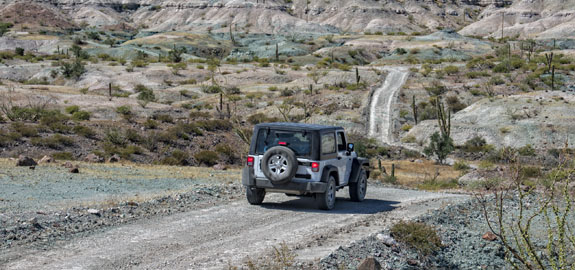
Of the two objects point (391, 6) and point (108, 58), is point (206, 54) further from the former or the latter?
point (391, 6)

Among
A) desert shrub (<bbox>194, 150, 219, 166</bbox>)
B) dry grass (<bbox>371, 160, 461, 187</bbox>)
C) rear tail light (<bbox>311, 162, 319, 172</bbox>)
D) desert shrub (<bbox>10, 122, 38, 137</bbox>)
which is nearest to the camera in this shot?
rear tail light (<bbox>311, 162, 319, 172</bbox>)

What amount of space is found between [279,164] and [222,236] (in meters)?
2.94

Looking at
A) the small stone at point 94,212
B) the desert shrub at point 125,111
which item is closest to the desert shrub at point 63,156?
the desert shrub at point 125,111

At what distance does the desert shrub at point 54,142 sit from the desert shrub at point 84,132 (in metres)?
2.13

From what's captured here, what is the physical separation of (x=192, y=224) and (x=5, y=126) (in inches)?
1163

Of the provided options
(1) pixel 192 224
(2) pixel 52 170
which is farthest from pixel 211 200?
(2) pixel 52 170

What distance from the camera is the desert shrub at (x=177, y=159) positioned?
1420 inches

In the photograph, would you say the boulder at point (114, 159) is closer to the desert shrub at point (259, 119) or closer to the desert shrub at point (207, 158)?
the desert shrub at point (207, 158)

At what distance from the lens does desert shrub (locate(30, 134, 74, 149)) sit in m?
36.4

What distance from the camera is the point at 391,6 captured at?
16588cm

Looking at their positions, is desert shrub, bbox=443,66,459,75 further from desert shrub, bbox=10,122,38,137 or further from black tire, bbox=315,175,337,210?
black tire, bbox=315,175,337,210

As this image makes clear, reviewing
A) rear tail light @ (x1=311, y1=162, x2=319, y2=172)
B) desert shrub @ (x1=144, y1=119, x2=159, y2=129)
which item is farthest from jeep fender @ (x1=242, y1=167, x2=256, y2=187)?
desert shrub @ (x1=144, y1=119, x2=159, y2=129)

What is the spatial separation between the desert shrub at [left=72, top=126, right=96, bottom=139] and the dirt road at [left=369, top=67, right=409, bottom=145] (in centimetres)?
2423

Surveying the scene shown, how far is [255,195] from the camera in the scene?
51.4ft
